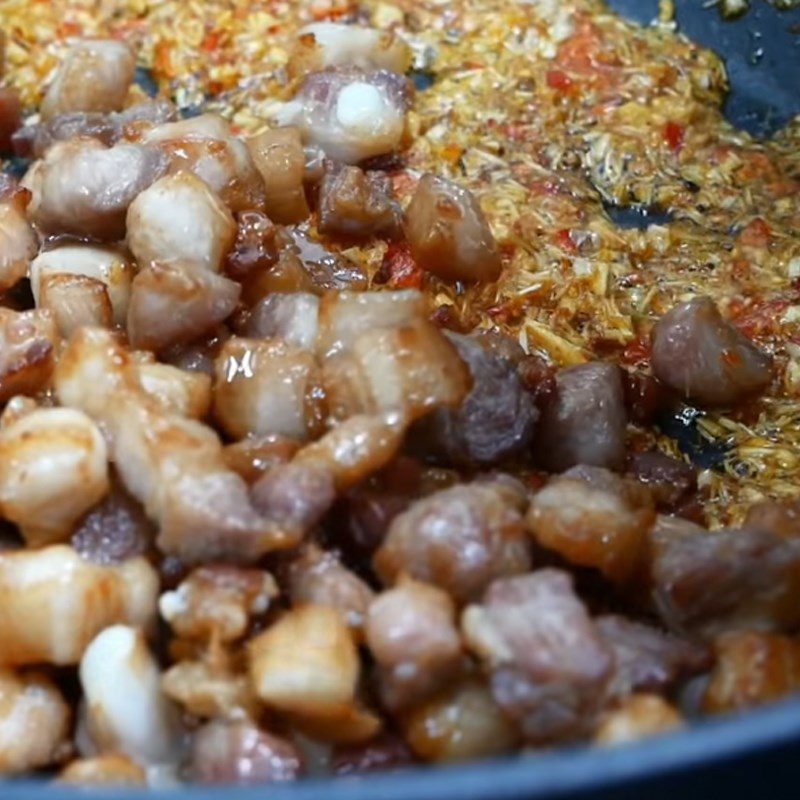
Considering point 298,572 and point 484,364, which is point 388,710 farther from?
point 484,364

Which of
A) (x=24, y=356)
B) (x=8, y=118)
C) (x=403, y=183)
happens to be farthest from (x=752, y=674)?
(x=8, y=118)

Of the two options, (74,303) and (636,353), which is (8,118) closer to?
(74,303)

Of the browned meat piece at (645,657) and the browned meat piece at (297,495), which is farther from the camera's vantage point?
the browned meat piece at (297,495)

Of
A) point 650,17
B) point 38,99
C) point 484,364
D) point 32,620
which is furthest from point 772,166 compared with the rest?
point 32,620

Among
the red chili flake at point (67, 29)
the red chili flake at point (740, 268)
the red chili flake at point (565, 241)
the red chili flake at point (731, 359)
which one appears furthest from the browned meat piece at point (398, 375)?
the red chili flake at point (67, 29)

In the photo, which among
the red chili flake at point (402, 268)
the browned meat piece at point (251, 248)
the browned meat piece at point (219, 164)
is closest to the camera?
the browned meat piece at point (251, 248)

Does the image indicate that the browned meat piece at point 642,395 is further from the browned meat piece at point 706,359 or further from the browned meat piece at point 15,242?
the browned meat piece at point 15,242

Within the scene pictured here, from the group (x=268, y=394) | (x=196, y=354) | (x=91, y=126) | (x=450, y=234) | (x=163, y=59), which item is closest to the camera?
(x=268, y=394)
